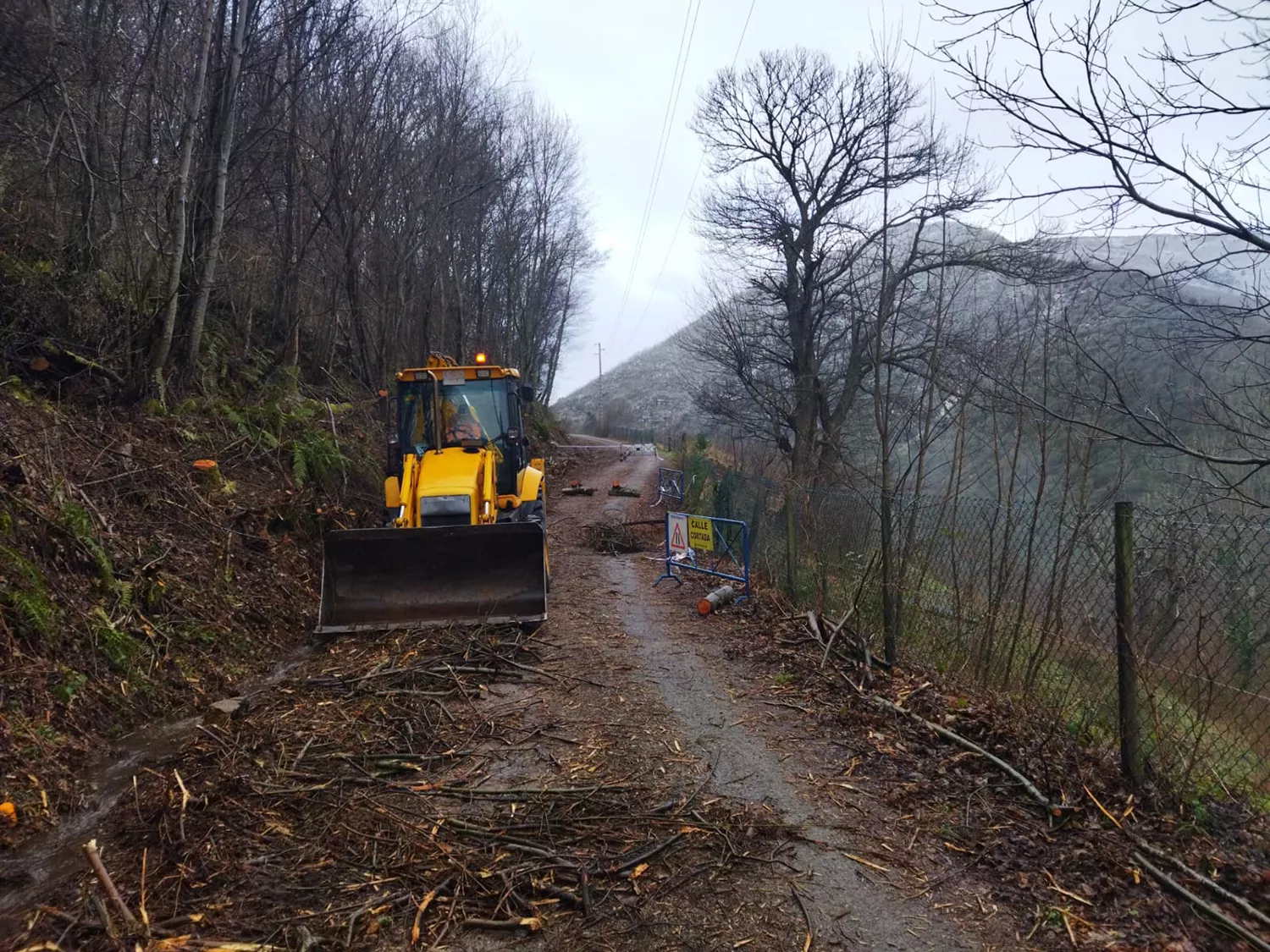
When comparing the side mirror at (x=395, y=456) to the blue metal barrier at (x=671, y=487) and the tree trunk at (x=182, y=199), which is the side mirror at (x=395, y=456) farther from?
the blue metal barrier at (x=671, y=487)

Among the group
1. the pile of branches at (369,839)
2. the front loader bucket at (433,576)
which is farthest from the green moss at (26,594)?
the front loader bucket at (433,576)

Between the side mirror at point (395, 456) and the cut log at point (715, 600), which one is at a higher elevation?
the side mirror at point (395, 456)

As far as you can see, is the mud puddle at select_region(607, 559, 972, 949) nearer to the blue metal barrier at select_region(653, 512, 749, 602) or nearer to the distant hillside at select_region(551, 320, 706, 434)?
the blue metal barrier at select_region(653, 512, 749, 602)

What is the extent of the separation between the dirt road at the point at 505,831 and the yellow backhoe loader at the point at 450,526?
4.18 ft

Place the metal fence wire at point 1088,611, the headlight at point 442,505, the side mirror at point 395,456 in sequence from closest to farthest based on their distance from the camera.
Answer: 1. the metal fence wire at point 1088,611
2. the headlight at point 442,505
3. the side mirror at point 395,456

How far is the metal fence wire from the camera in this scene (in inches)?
156

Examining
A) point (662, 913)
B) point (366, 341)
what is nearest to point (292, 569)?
point (662, 913)

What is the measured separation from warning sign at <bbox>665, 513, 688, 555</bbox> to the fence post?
23.0 feet

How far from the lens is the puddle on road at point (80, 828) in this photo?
11.6 ft

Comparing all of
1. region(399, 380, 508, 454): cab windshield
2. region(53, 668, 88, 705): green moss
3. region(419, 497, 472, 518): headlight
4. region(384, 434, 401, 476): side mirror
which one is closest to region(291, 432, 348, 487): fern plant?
region(384, 434, 401, 476): side mirror

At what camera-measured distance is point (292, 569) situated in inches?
352

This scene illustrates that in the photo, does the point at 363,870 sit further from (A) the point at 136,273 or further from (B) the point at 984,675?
(A) the point at 136,273

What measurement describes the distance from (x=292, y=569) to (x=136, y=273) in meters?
4.60

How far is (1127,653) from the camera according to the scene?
419cm
